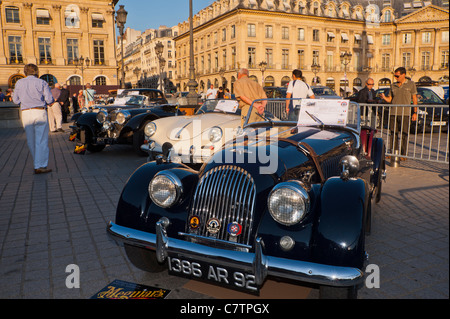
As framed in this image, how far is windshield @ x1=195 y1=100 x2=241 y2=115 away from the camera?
760 centimetres

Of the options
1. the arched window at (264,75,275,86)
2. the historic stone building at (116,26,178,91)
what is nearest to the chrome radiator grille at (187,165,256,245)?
the arched window at (264,75,275,86)

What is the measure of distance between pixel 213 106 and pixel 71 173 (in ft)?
10.7

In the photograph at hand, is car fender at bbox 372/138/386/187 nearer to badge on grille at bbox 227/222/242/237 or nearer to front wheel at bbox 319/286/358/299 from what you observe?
front wheel at bbox 319/286/358/299

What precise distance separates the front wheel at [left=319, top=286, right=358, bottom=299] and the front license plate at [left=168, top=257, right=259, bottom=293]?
437 mm

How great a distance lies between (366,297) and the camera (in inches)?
106

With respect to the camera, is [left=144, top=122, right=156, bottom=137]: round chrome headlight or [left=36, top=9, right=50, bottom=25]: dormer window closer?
[left=144, top=122, right=156, bottom=137]: round chrome headlight

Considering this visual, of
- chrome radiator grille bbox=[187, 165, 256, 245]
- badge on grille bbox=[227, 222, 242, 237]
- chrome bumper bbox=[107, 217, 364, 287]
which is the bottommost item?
chrome bumper bbox=[107, 217, 364, 287]

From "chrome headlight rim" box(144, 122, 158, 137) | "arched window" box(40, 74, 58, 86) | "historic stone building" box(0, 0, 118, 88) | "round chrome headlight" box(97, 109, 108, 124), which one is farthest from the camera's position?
"arched window" box(40, 74, 58, 86)

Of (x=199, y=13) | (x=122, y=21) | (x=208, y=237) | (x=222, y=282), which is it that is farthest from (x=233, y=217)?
(x=199, y=13)

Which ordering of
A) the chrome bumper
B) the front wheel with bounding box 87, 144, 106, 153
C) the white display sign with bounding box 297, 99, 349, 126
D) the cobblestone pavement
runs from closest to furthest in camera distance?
1. the cobblestone pavement
2. the chrome bumper
3. the white display sign with bounding box 297, 99, 349, 126
4. the front wheel with bounding box 87, 144, 106, 153

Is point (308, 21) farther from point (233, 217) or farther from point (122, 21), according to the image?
point (233, 217)

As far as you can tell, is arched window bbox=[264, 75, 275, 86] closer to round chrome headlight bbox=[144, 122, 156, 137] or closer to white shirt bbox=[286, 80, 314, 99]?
round chrome headlight bbox=[144, 122, 156, 137]

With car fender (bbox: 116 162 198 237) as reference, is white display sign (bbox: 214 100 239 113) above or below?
above

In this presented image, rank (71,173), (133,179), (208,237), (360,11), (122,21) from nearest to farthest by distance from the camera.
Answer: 1. (208,237)
2. (133,179)
3. (71,173)
4. (122,21)
5. (360,11)
